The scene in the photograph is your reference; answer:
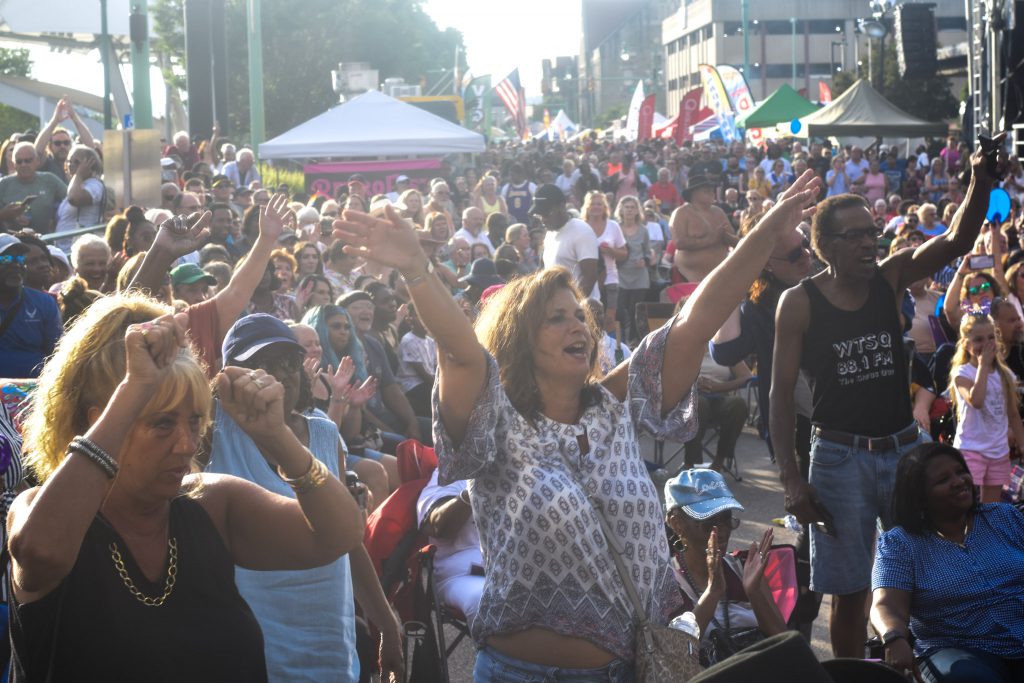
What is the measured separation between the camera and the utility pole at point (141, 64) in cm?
1781

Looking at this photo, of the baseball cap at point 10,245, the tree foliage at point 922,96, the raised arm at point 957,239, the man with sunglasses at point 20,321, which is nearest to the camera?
the raised arm at point 957,239

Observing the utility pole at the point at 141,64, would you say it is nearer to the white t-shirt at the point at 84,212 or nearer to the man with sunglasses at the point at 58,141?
the man with sunglasses at the point at 58,141

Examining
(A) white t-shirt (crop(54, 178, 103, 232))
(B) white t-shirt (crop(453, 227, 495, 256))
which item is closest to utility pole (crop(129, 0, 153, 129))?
(B) white t-shirt (crop(453, 227, 495, 256))

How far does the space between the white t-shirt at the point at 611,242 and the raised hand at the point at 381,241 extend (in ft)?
34.1

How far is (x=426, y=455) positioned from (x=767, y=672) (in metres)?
4.06

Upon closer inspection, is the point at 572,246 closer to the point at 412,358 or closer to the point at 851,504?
the point at 412,358

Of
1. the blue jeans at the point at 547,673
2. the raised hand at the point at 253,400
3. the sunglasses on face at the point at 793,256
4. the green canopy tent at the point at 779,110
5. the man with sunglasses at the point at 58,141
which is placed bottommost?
the blue jeans at the point at 547,673

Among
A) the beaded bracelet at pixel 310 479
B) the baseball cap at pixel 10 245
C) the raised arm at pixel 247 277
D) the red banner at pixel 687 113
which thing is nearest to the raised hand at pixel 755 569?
the beaded bracelet at pixel 310 479

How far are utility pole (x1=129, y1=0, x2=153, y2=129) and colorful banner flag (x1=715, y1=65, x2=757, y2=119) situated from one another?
25.8m

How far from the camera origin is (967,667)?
443cm

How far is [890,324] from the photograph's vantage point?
4.97 metres

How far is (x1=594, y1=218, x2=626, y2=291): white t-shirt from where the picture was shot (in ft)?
44.1

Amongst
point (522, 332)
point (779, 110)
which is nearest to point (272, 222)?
point (522, 332)

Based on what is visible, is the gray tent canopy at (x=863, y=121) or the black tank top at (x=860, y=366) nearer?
the black tank top at (x=860, y=366)
